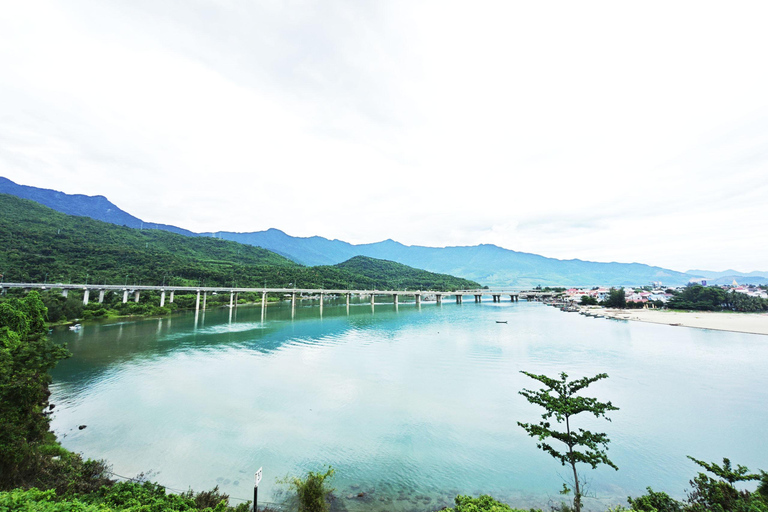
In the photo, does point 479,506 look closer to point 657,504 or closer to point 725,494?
point 657,504

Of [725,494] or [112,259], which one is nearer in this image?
[725,494]

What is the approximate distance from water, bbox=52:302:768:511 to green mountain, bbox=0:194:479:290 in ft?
119

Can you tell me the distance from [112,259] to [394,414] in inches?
3104

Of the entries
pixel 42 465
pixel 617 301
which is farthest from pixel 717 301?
pixel 42 465

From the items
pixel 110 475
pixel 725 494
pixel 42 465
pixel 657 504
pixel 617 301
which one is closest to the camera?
pixel 725 494

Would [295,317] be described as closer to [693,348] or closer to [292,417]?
[292,417]

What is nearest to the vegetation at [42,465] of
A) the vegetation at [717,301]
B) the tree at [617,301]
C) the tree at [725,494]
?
the tree at [725,494]

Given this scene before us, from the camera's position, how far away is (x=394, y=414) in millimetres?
13336

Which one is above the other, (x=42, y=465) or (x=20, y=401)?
(x=20, y=401)

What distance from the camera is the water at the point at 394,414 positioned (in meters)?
9.09

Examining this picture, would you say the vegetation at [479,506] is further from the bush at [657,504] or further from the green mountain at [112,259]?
the green mountain at [112,259]

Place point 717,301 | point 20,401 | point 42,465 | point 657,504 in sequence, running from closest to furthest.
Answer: point 657,504, point 20,401, point 42,465, point 717,301

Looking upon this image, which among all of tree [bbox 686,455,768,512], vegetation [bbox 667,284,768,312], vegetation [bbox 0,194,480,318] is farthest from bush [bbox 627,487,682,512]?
vegetation [bbox 667,284,768,312]

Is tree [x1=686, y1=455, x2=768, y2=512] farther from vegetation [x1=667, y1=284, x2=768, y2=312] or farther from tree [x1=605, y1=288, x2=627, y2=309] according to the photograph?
tree [x1=605, y1=288, x2=627, y2=309]
